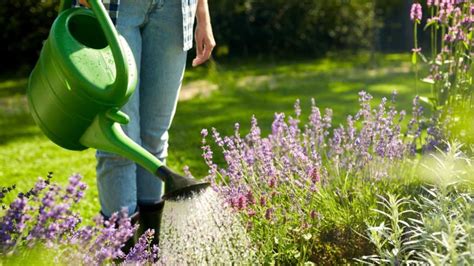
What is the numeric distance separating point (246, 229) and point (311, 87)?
5432 millimetres

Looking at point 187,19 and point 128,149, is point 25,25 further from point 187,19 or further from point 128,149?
point 128,149

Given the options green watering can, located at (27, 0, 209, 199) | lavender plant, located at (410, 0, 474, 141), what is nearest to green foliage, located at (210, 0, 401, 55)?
lavender plant, located at (410, 0, 474, 141)

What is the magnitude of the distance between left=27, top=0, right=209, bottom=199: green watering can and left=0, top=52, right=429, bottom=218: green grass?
1.49m

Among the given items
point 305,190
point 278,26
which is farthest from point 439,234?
point 278,26

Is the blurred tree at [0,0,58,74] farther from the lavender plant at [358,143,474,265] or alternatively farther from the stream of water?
the lavender plant at [358,143,474,265]

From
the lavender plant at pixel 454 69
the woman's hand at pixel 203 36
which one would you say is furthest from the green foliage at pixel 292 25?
the woman's hand at pixel 203 36

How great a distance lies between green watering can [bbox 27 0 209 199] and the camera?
2.11 meters

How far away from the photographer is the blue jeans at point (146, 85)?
8.66 feet

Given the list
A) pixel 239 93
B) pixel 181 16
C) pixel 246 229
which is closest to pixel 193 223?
pixel 246 229

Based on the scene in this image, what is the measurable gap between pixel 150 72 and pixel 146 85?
0.05 metres

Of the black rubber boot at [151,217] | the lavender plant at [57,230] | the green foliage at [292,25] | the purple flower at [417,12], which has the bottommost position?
the green foliage at [292,25]

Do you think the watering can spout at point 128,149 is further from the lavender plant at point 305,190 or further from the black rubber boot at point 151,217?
the black rubber boot at point 151,217

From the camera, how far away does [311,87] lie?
25.4 feet

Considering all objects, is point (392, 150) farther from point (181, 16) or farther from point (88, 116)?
point (88, 116)
